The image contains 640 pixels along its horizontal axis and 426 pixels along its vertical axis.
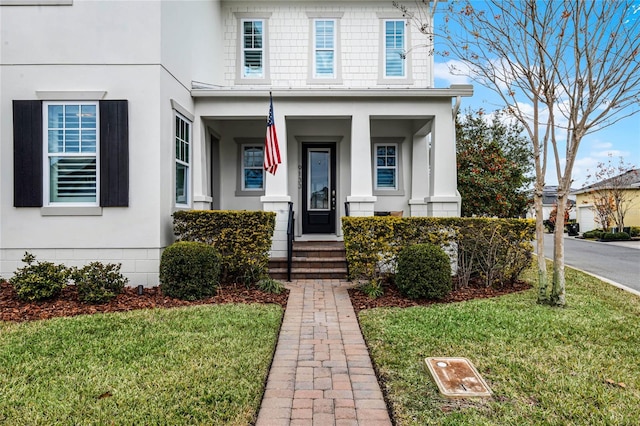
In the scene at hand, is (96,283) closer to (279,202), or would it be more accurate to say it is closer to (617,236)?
(279,202)

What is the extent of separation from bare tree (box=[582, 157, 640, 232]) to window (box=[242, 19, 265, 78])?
71.0ft

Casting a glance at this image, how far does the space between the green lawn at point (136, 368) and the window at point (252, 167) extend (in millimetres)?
5407

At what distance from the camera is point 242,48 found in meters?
9.93

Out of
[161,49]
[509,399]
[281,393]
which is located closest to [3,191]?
[161,49]

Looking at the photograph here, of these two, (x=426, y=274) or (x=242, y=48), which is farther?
(x=242, y=48)

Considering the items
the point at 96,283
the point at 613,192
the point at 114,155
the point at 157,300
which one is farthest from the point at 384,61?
the point at 613,192

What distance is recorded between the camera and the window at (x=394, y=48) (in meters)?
10.0

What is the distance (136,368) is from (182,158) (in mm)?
4970

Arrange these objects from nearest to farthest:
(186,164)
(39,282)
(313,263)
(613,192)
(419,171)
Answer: (39,282), (186,164), (313,263), (419,171), (613,192)

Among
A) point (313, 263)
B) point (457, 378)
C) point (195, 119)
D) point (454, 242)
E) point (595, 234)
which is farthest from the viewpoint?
point (595, 234)

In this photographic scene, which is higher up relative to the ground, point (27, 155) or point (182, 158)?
point (182, 158)

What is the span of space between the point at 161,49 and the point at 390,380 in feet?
20.9

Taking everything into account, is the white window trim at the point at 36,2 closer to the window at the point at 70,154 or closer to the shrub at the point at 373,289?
the window at the point at 70,154

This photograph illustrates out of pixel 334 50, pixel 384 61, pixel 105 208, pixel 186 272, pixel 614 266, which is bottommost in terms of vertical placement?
pixel 614 266
